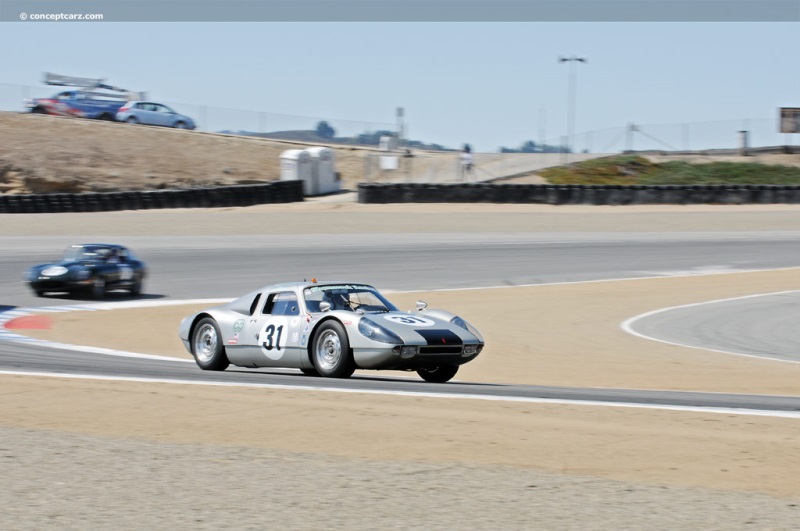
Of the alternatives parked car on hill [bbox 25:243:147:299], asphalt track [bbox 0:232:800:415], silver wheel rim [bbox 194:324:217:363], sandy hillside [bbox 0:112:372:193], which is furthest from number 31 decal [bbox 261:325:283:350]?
sandy hillside [bbox 0:112:372:193]

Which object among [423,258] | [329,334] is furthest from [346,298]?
[423,258]

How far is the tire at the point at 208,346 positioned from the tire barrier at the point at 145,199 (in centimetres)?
2381

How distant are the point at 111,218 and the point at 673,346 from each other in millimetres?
23388

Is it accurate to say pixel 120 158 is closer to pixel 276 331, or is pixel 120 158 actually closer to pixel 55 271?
pixel 55 271

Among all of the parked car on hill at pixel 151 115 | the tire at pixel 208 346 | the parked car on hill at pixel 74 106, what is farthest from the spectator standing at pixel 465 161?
the tire at pixel 208 346

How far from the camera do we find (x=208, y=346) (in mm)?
12477

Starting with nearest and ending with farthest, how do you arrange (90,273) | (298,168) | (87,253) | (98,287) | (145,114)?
1. (90,273)
2. (98,287)
3. (87,253)
4. (298,168)
5. (145,114)

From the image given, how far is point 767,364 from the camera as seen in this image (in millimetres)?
13648

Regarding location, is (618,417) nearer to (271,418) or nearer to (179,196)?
(271,418)

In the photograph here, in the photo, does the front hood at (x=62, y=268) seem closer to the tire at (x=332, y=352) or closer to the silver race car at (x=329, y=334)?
the silver race car at (x=329, y=334)

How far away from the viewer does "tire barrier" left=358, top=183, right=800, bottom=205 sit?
130 ft

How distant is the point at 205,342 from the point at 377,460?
6.12 m

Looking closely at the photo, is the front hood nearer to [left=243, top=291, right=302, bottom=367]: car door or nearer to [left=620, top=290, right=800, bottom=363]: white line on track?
[left=620, top=290, right=800, bottom=363]: white line on track

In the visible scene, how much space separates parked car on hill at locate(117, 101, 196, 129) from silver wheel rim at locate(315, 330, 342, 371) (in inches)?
1809
